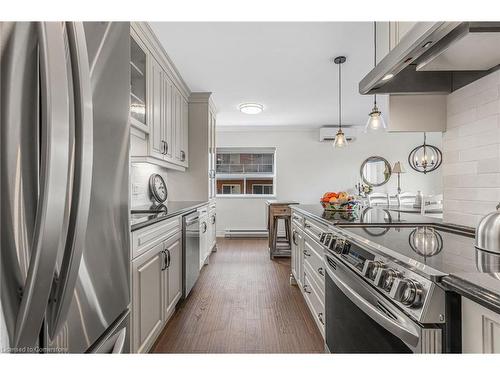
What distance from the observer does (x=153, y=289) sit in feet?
5.71

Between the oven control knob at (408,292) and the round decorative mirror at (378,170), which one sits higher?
the round decorative mirror at (378,170)

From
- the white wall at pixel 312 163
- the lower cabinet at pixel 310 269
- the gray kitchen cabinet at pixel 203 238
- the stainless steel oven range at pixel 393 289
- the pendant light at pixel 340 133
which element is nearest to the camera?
the stainless steel oven range at pixel 393 289

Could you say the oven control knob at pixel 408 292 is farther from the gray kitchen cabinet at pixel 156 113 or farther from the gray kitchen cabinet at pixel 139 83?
the gray kitchen cabinet at pixel 156 113

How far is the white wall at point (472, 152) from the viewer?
1.35 metres

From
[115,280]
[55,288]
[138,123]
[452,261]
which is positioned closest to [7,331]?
[55,288]

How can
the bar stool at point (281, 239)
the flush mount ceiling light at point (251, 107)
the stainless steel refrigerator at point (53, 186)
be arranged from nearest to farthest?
the stainless steel refrigerator at point (53, 186), the bar stool at point (281, 239), the flush mount ceiling light at point (251, 107)

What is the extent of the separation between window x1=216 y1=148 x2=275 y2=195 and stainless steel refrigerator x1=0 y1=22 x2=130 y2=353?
560 cm

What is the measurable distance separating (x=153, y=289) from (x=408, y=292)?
1.45 m

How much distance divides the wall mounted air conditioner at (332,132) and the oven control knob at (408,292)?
557 cm

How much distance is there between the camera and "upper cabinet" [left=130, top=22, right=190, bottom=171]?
7.36 ft

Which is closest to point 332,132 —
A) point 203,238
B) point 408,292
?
point 203,238

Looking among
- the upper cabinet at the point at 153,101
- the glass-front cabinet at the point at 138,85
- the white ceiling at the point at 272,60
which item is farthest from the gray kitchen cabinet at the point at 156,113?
the white ceiling at the point at 272,60

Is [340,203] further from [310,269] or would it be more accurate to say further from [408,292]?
[408,292]

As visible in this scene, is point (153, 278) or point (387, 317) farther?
point (153, 278)
